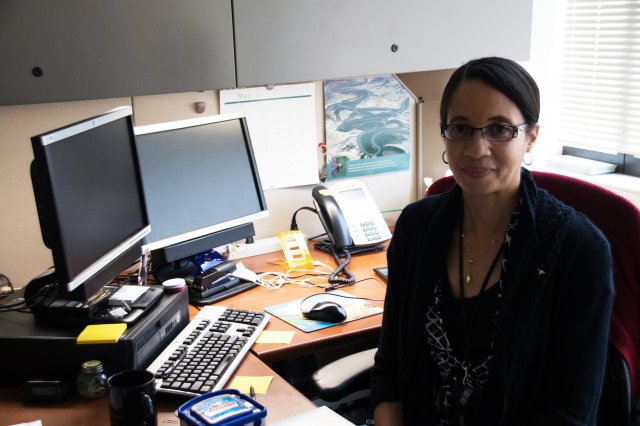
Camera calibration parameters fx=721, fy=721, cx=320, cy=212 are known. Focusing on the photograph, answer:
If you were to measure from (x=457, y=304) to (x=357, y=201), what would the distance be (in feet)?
3.22

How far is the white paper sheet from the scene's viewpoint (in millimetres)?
2398

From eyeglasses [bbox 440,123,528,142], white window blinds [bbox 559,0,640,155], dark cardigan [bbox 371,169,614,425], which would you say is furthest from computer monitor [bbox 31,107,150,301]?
white window blinds [bbox 559,0,640,155]

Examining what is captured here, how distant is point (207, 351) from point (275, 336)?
8.4 inches

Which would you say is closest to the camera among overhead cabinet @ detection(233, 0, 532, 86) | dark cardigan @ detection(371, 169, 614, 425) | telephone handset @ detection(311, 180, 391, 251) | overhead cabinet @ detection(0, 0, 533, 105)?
dark cardigan @ detection(371, 169, 614, 425)

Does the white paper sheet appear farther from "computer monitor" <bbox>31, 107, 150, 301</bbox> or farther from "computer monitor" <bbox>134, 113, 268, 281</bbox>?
"computer monitor" <bbox>31, 107, 150, 301</bbox>

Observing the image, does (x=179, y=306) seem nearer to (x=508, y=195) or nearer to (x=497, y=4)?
(x=508, y=195)

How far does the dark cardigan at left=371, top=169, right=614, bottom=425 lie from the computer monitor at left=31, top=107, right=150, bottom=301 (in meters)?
0.72

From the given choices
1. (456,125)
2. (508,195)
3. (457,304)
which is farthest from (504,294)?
(456,125)

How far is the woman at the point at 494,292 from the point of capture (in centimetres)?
144

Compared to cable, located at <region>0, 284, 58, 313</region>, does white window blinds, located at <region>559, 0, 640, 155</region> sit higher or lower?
higher

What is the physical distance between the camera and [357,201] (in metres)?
2.53

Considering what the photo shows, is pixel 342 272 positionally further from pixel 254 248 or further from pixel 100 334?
pixel 100 334

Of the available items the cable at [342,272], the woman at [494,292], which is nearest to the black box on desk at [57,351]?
the woman at [494,292]

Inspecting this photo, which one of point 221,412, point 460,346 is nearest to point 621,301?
point 460,346
